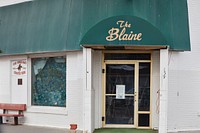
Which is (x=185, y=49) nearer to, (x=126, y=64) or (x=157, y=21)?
(x=157, y=21)

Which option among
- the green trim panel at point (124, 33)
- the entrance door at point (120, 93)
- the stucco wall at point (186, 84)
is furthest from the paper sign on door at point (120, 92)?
the green trim panel at point (124, 33)

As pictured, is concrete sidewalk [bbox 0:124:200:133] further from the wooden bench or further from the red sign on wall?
the red sign on wall

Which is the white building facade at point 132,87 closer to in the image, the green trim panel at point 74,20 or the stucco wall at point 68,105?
the stucco wall at point 68,105

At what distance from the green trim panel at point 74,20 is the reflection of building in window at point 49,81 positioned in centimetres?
77

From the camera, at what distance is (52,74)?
9633 millimetres

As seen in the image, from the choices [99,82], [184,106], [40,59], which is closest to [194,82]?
[184,106]

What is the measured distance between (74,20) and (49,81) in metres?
2.79

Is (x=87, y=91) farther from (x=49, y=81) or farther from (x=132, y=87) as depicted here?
(x=49, y=81)

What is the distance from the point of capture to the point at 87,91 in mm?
7953

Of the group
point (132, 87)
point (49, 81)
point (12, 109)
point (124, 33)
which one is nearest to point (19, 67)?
point (49, 81)

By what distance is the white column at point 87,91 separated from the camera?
7.85 meters

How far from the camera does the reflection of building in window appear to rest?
9398mm

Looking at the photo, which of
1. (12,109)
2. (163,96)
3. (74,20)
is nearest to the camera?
(163,96)

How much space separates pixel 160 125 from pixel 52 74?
4.69 meters
